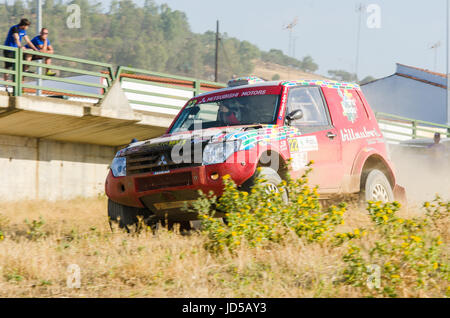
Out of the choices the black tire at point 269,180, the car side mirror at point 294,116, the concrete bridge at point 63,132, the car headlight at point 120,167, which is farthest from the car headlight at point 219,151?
the concrete bridge at point 63,132

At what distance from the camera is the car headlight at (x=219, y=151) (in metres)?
6.55

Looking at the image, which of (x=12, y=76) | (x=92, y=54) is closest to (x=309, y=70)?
(x=92, y=54)

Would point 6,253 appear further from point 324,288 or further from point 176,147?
point 324,288

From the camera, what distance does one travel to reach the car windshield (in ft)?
24.8

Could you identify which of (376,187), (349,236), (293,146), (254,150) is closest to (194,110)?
(293,146)

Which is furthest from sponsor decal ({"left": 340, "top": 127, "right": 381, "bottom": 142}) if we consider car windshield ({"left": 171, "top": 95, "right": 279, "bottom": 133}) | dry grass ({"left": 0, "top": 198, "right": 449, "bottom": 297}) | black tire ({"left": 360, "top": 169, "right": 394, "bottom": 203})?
dry grass ({"left": 0, "top": 198, "right": 449, "bottom": 297})

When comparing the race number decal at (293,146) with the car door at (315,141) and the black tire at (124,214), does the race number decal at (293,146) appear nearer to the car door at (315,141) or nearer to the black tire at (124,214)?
the car door at (315,141)

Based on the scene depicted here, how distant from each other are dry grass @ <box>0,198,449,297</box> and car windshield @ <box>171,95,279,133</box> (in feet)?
6.39

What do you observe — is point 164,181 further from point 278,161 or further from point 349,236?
point 349,236

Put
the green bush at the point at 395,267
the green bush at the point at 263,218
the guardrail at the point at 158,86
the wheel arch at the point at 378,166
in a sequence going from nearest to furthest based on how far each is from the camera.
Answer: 1. the green bush at the point at 395,267
2. the green bush at the point at 263,218
3. the wheel arch at the point at 378,166
4. the guardrail at the point at 158,86

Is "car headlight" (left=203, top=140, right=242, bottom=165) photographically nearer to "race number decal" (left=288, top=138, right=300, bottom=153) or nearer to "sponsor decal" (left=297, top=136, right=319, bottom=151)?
"race number decal" (left=288, top=138, right=300, bottom=153)

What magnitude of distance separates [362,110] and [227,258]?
408 centimetres

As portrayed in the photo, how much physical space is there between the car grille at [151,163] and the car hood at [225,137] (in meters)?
0.06

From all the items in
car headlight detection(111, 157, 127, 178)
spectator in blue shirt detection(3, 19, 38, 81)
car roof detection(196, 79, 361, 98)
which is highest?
spectator in blue shirt detection(3, 19, 38, 81)
